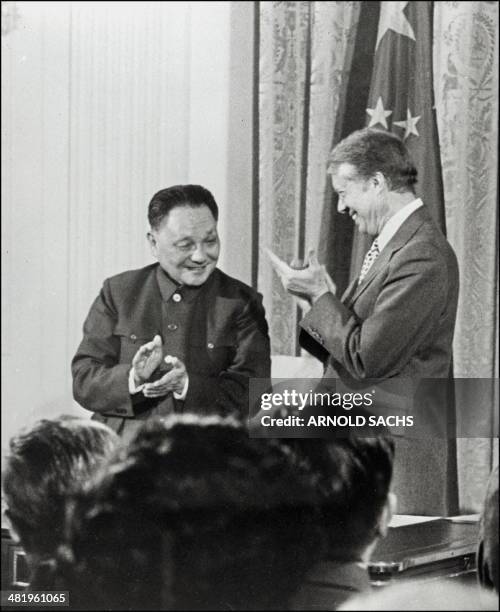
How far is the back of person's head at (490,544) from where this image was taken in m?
1.19

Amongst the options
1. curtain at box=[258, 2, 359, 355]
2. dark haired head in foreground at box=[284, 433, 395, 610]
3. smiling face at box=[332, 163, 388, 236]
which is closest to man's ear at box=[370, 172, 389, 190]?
smiling face at box=[332, 163, 388, 236]

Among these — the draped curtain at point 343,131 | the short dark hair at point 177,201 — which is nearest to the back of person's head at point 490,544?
the draped curtain at point 343,131

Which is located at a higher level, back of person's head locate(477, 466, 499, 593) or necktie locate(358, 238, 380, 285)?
necktie locate(358, 238, 380, 285)

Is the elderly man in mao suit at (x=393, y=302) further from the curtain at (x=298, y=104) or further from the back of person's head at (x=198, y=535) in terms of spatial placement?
the back of person's head at (x=198, y=535)

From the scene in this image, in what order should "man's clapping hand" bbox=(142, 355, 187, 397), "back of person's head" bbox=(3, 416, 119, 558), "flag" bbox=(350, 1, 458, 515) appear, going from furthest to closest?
"flag" bbox=(350, 1, 458, 515) < "man's clapping hand" bbox=(142, 355, 187, 397) < "back of person's head" bbox=(3, 416, 119, 558)

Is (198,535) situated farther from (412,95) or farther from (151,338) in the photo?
(412,95)

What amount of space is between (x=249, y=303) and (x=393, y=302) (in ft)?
0.73

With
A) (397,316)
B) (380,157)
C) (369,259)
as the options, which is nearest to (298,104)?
(380,157)

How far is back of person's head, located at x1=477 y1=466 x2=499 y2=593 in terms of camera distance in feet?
3.92

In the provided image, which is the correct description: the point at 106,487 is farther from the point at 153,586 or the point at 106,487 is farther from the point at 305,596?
the point at 305,596

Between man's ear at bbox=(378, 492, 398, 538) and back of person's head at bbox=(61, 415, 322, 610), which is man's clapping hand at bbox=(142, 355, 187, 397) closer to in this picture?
back of person's head at bbox=(61, 415, 322, 610)

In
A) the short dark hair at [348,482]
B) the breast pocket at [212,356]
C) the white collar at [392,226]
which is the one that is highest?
the white collar at [392,226]

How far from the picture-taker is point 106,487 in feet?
3.93

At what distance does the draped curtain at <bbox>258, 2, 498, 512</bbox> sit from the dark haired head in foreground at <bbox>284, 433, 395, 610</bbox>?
0.31 metres
